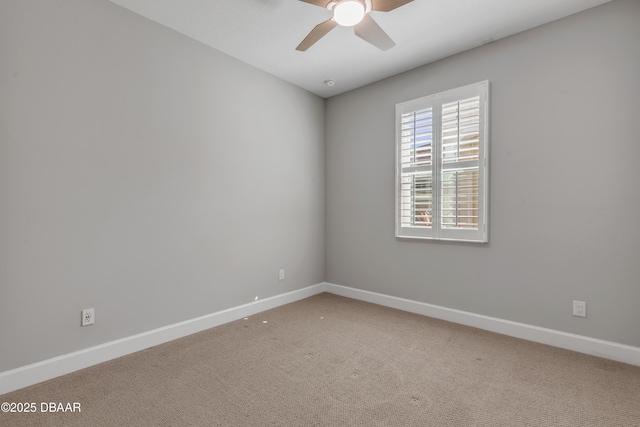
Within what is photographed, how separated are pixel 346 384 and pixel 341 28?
8.82 ft

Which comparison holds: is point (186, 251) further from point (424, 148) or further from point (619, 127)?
point (619, 127)

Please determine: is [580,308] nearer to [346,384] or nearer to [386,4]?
[346,384]

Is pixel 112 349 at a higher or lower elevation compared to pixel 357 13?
lower

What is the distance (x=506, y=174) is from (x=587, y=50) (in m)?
1.06

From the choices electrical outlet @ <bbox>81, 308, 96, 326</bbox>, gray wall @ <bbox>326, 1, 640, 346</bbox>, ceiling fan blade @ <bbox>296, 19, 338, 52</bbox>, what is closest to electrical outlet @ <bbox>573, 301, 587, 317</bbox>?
gray wall @ <bbox>326, 1, 640, 346</bbox>

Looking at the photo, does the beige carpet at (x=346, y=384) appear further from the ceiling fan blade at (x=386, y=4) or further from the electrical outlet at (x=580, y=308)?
the ceiling fan blade at (x=386, y=4)

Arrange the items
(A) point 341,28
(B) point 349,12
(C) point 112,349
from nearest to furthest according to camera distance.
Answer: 1. (B) point 349,12
2. (C) point 112,349
3. (A) point 341,28

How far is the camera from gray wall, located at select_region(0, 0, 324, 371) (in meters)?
1.94

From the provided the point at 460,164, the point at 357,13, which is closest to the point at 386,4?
the point at 357,13

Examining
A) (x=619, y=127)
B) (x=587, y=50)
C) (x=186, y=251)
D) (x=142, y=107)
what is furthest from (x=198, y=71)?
(x=619, y=127)

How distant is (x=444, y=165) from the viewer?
120 inches

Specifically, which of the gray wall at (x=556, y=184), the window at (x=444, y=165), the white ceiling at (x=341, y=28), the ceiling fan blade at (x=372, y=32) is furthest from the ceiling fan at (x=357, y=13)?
the gray wall at (x=556, y=184)

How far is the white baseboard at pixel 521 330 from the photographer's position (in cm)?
226

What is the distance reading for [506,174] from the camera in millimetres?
2742
